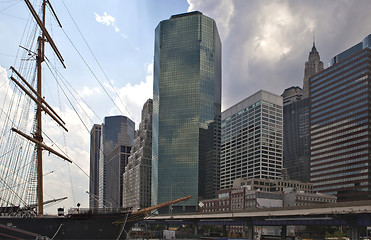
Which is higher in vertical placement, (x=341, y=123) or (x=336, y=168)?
(x=341, y=123)

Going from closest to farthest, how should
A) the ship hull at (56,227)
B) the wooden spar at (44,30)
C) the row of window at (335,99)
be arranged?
the ship hull at (56,227), the wooden spar at (44,30), the row of window at (335,99)

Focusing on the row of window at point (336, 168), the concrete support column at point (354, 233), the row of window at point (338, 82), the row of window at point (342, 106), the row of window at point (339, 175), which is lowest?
the concrete support column at point (354, 233)

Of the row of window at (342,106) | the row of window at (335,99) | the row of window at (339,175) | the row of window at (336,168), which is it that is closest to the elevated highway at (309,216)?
the row of window at (336,168)

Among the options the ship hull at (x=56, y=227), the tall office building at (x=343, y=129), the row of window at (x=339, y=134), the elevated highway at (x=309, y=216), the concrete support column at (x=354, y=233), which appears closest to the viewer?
the ship hull at (x=56, y=227)

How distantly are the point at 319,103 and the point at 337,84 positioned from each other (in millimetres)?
14926

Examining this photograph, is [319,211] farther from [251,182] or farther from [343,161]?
[343,161]

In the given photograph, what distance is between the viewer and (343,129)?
179750mm

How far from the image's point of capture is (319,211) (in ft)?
196

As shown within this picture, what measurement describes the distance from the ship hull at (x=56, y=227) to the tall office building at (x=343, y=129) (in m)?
138

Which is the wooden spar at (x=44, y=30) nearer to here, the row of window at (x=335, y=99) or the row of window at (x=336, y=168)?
the row of window at (x=336, y=168)

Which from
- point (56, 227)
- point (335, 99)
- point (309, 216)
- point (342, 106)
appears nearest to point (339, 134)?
point (342, 106)

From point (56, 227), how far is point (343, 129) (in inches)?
6122

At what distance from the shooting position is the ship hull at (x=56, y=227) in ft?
176

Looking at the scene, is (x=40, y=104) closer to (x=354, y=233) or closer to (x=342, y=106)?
(x=354, y=233)
